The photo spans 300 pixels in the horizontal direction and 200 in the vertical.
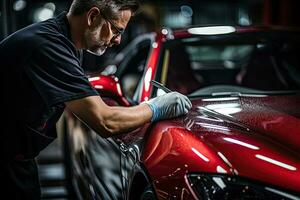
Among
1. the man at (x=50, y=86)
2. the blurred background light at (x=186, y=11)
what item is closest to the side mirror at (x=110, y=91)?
the man at (x=50, y=86)

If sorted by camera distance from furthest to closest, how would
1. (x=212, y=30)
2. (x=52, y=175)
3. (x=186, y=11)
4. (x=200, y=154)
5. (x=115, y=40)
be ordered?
(x=186, y=11) → (x=52, y=175) → (x=212, y=30) → (x=115, y=40) → (x=200, y=154)

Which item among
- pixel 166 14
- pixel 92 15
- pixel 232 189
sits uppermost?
pixel 92 15

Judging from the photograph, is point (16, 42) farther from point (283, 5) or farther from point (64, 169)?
point (283, 5)

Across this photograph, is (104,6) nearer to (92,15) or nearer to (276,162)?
(92,15)

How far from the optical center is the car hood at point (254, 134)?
2.01 meters

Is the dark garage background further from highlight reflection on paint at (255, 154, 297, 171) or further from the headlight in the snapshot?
the headlight

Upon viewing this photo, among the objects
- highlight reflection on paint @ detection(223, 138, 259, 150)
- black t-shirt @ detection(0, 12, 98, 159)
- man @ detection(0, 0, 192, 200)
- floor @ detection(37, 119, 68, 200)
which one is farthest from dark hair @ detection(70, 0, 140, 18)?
floor @ detection(37, 119, 68, 200)

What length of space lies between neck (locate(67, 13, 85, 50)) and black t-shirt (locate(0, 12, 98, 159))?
2.0 inches

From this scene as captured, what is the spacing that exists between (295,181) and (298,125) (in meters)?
0.51

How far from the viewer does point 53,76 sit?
2.08 metres

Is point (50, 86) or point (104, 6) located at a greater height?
point (104, 6)

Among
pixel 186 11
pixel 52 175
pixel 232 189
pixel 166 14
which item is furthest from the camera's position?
pixel 166 14

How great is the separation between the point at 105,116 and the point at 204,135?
0.41m

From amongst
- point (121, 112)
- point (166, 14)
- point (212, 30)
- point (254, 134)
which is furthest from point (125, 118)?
point (166, 14)
